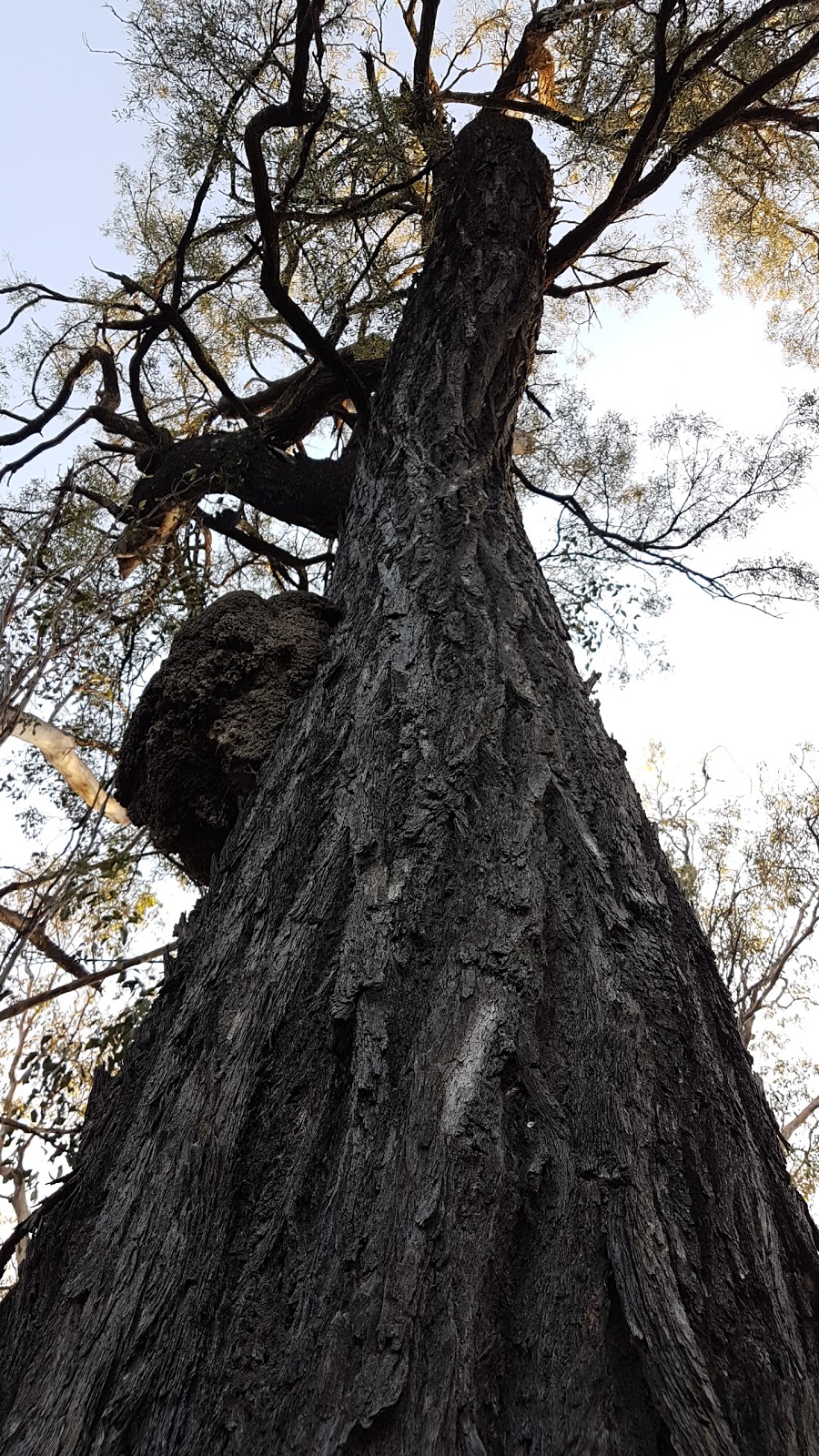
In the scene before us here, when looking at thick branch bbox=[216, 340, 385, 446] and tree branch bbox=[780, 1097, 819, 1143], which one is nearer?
thick branch bbox=[216, 340, 385, 446]

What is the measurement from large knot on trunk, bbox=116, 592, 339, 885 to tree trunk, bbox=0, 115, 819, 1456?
0.84 feet

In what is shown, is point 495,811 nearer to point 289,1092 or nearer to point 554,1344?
point 289,1092

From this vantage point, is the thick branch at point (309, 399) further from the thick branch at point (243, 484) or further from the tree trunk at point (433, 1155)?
the tree trunk at point (433, 1155)

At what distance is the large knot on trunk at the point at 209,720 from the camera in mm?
2584

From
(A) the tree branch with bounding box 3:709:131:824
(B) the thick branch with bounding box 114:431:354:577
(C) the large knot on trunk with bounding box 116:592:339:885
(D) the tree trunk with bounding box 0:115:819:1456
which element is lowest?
(D) the tree trunk with bounding box 0:115:819:1456

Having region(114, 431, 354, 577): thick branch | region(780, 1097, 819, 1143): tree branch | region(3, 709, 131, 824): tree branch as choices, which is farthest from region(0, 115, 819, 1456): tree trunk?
region(780, 1097, 819, 1143): tree branch

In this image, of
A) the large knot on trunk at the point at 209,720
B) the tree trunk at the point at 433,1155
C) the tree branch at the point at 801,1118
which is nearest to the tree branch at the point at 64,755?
the large knot on trunk at the point at 209,720

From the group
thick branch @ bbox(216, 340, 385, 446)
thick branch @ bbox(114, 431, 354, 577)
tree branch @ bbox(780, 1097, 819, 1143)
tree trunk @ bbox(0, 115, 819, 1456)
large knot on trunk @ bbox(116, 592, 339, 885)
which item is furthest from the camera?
tree branch @ bbox(780, 1097, 819, 1143)

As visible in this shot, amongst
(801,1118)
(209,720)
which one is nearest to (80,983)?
(209,720)

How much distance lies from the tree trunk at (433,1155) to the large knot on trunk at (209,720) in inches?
10.1

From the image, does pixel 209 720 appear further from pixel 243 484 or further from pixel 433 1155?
pixel 243 484

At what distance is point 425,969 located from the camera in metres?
1.69

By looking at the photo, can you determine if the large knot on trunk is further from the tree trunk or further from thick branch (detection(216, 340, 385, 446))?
thick branch (detection(216, 340, 385, 446))

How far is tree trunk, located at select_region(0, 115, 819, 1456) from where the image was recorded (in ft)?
3.91
